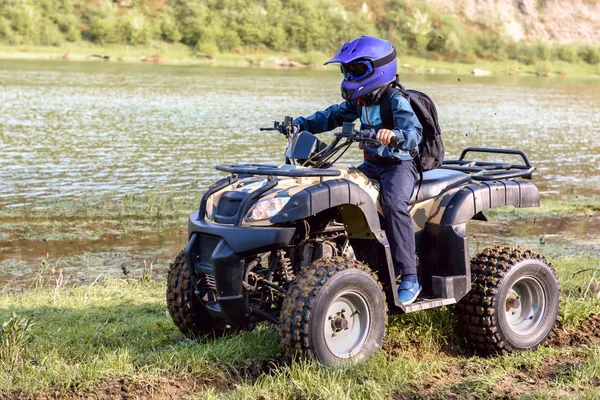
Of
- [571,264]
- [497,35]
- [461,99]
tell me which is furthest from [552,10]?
[571,264]

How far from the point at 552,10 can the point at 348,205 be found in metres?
141

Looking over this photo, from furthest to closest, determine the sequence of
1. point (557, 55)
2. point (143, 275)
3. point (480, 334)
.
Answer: point (557, 55) → point (143, 275) → point (480, 334)

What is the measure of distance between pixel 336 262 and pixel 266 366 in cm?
88

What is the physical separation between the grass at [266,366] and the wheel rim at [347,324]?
175 mm

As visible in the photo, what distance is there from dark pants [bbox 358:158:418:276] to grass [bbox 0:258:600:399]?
0.71 metres

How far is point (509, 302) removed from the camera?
22.9 ft

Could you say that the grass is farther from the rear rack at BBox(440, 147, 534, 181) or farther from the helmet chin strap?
the helmet chin strap

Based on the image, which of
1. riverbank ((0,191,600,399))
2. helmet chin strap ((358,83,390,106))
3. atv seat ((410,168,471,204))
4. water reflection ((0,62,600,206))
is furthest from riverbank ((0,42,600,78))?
helmet chin strap ((358,83,390,106))

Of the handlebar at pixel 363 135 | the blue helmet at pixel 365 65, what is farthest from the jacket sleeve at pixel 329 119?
the handlebar at pixel 363 135

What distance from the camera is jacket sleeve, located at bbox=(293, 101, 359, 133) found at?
6.90 m

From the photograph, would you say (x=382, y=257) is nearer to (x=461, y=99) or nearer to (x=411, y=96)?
(x=411, y=96)

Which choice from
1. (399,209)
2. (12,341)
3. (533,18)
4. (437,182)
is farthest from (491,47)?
(12,341)

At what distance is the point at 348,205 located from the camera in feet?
19.9

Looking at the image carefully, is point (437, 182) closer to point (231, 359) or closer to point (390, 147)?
point (390, 147)
